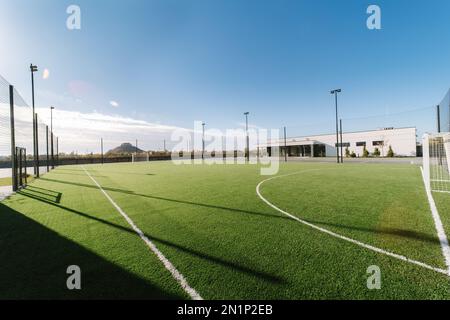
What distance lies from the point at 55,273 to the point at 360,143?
58024mm

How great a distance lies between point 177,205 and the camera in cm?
666

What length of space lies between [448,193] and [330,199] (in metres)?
4.55

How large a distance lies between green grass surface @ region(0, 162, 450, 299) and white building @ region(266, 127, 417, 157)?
4777 centimetres

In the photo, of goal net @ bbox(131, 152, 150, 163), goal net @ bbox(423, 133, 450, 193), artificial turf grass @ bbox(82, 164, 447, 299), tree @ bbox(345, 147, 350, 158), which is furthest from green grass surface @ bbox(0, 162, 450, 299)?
tree @ bbox(345, 147, 350, 158)

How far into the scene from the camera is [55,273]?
3025mm

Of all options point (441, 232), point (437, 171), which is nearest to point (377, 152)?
point (437, 171)

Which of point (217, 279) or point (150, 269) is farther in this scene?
point (150, 269)

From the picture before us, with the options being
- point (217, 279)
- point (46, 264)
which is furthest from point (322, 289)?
point (46, 264)

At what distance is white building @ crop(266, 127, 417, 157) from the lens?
4366 centimetres

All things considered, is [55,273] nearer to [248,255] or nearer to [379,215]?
[248,255]

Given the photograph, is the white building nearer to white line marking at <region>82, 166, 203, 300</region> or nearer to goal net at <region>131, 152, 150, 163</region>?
goal net at <region>131, 152, 150, 163</region>

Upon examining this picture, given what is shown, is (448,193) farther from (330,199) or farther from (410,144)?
(410,144)

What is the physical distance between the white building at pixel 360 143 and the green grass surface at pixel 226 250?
157ft

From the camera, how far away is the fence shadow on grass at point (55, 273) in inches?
102
